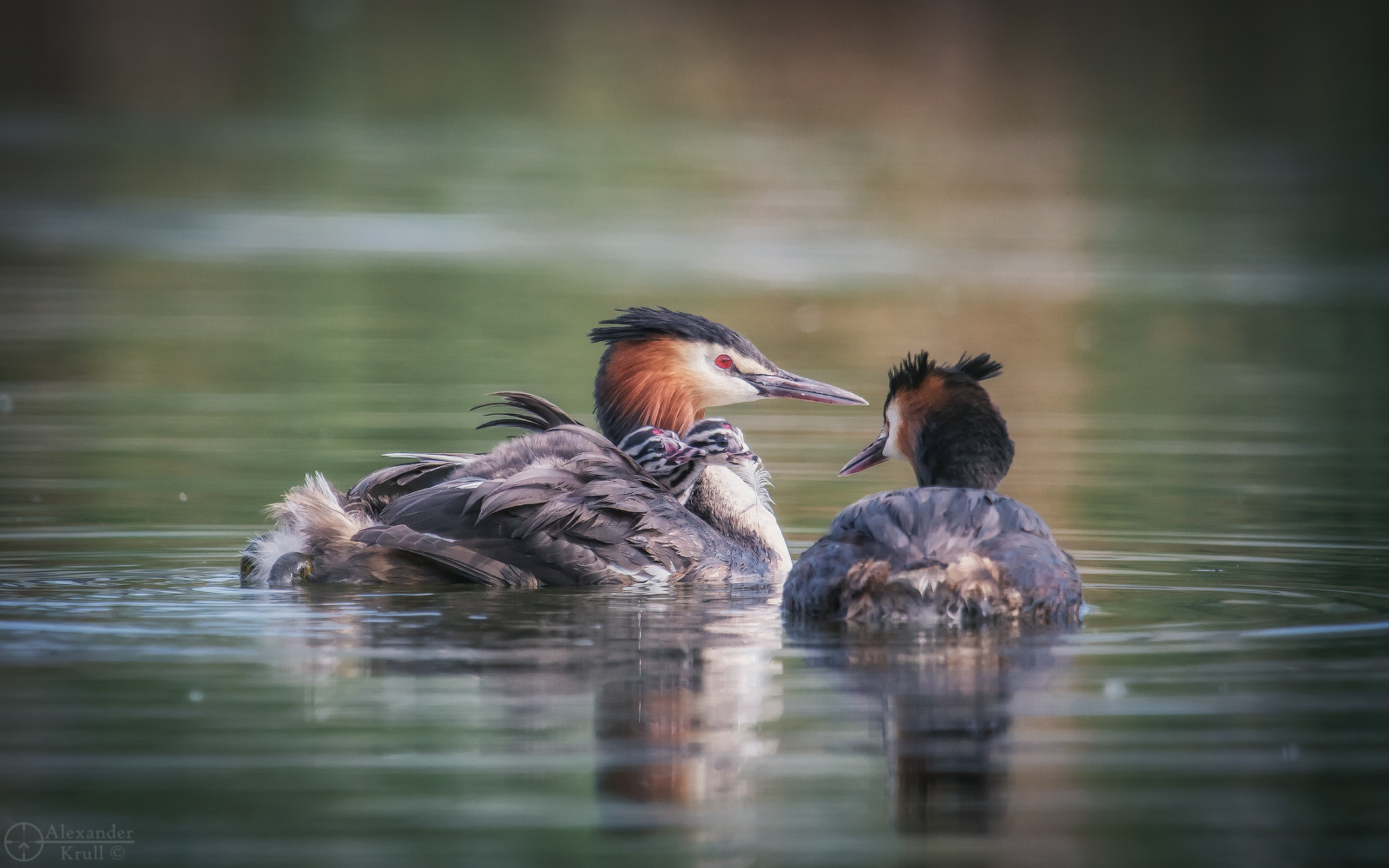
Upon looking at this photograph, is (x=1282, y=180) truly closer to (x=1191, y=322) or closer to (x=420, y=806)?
(x=1191, y=322)

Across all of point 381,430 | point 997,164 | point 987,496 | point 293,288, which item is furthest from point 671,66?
point 987,496

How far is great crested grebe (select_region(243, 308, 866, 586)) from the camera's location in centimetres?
767

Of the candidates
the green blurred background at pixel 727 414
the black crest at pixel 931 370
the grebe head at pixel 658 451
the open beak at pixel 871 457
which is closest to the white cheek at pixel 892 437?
the open beak at pixel 871 457

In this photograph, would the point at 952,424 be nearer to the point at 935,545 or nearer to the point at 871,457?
the point at 871,457

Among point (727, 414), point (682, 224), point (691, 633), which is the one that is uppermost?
point (682, 224)

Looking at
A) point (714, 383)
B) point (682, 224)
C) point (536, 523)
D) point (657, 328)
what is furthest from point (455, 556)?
point (682, 224)

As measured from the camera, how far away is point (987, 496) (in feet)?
23.4

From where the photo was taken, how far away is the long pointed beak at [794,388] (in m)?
9.41

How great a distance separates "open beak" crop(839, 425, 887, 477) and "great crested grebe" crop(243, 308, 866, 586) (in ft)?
1.21

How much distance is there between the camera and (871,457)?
847cm

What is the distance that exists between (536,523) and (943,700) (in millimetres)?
2317

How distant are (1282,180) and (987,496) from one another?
30371mm

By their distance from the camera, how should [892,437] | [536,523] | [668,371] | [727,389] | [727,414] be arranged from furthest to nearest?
[727,414] < [727,389] < [668,371] < [892,437] < [536,523]

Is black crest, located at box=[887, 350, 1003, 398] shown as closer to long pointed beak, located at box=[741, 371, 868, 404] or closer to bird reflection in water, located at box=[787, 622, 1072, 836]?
bird reflection in water, located at box=[787, 622, 1072, 836]
